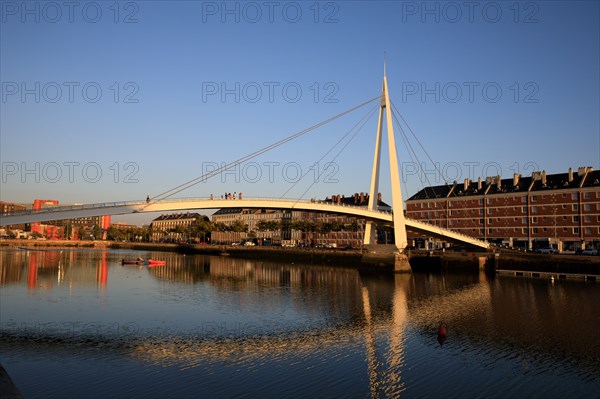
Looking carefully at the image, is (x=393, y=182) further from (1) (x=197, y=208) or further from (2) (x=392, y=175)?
(1) (x=197, y=208)

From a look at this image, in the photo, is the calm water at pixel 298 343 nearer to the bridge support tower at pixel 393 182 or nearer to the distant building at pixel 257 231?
the bridge support tower at pixel 393 182

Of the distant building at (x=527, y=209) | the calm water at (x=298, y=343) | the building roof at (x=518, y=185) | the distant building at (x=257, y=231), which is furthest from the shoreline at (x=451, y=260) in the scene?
the distant building at (x=257, y=231)

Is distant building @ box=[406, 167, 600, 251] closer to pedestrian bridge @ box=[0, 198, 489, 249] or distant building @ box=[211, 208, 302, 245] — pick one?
pedestrian bridge @ box=[0, 198, 489, 249]

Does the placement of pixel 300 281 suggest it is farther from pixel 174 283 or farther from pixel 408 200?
pixel 408 200

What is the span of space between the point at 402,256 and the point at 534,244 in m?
27.4

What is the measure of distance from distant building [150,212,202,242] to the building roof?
261ft

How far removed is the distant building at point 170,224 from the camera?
15075cm

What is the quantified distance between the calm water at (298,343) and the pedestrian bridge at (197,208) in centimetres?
497

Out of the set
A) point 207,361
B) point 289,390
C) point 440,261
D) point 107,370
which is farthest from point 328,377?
point 440,261

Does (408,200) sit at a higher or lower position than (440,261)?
higher

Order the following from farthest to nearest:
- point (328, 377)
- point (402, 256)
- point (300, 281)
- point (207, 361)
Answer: point (402, 256) < point (300, 281) < point (207, 361) < point (328, 377)

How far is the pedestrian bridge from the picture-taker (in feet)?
90.4

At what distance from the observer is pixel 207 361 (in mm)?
15555

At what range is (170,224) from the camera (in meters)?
173
